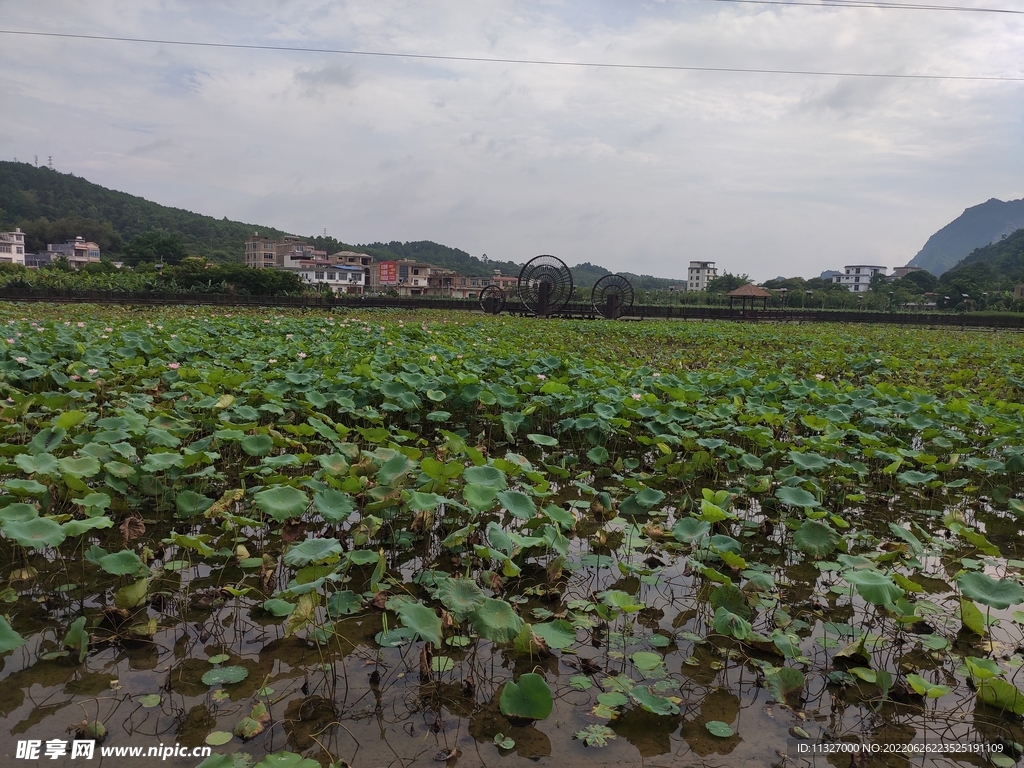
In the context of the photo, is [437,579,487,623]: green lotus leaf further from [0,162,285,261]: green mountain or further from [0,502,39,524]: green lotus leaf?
[0,162,285,261]: green mountain

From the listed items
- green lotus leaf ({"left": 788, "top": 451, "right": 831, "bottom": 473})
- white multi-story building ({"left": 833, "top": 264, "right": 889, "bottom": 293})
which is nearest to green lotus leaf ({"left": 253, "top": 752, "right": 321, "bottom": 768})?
green lotus leaf ({"left": 788, "top": 451, "right": 831, "bottom": 473})

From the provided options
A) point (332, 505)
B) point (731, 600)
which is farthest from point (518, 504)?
point (731, 600)

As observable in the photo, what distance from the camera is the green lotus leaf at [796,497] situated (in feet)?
8.86

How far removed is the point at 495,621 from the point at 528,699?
212mm

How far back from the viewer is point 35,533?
1.95 m

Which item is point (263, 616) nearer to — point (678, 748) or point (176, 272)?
point (678, 748)

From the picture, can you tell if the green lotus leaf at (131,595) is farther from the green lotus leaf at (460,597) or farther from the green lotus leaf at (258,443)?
the green lotus leaf at (258,443)

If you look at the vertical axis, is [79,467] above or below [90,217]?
below

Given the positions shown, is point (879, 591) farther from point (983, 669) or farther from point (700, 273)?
point (700, 273)

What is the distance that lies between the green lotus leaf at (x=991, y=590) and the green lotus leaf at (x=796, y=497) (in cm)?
75

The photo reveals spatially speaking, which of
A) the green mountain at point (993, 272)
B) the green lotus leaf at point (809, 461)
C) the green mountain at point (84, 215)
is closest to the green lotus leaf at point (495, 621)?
the green lotus leaf at point (809, 461)

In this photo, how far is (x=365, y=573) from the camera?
254 cm

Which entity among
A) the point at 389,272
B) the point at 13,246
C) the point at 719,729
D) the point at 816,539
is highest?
the point at 13,246

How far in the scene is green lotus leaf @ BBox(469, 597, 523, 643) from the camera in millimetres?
1697
